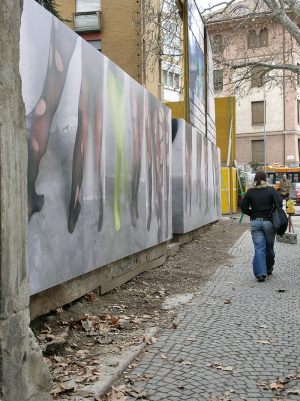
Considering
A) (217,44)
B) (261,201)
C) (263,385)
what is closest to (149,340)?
(263,385)

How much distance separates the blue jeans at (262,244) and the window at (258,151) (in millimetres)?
47501

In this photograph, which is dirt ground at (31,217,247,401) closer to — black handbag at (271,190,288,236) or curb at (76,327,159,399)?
curb at (76,327,159,399)

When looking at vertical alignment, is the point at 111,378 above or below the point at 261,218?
below

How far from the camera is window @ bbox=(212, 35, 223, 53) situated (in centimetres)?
2370

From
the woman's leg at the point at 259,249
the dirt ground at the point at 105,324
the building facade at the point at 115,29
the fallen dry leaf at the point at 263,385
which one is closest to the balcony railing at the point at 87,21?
the building facade at the point at 115,29

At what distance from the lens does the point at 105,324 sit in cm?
516

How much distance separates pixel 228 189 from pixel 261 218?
15458 mm

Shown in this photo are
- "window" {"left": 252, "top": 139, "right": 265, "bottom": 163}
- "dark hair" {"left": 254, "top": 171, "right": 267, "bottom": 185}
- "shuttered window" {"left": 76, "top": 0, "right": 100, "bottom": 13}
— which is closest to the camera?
"dark hair" {"left": 254, "top": 171, "right": 267, "bottom": 185}

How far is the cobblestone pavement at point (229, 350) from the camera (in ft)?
12.1

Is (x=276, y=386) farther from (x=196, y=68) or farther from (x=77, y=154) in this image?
(x=196, y=68)

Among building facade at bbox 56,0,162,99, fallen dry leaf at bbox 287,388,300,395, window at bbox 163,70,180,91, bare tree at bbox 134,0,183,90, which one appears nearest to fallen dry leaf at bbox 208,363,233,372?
fallen dry leaf at bbox 287,388,300,395

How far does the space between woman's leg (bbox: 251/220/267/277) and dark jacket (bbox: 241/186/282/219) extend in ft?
0.51

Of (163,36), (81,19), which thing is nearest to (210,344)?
(163,36)

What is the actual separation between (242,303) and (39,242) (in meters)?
3.01
